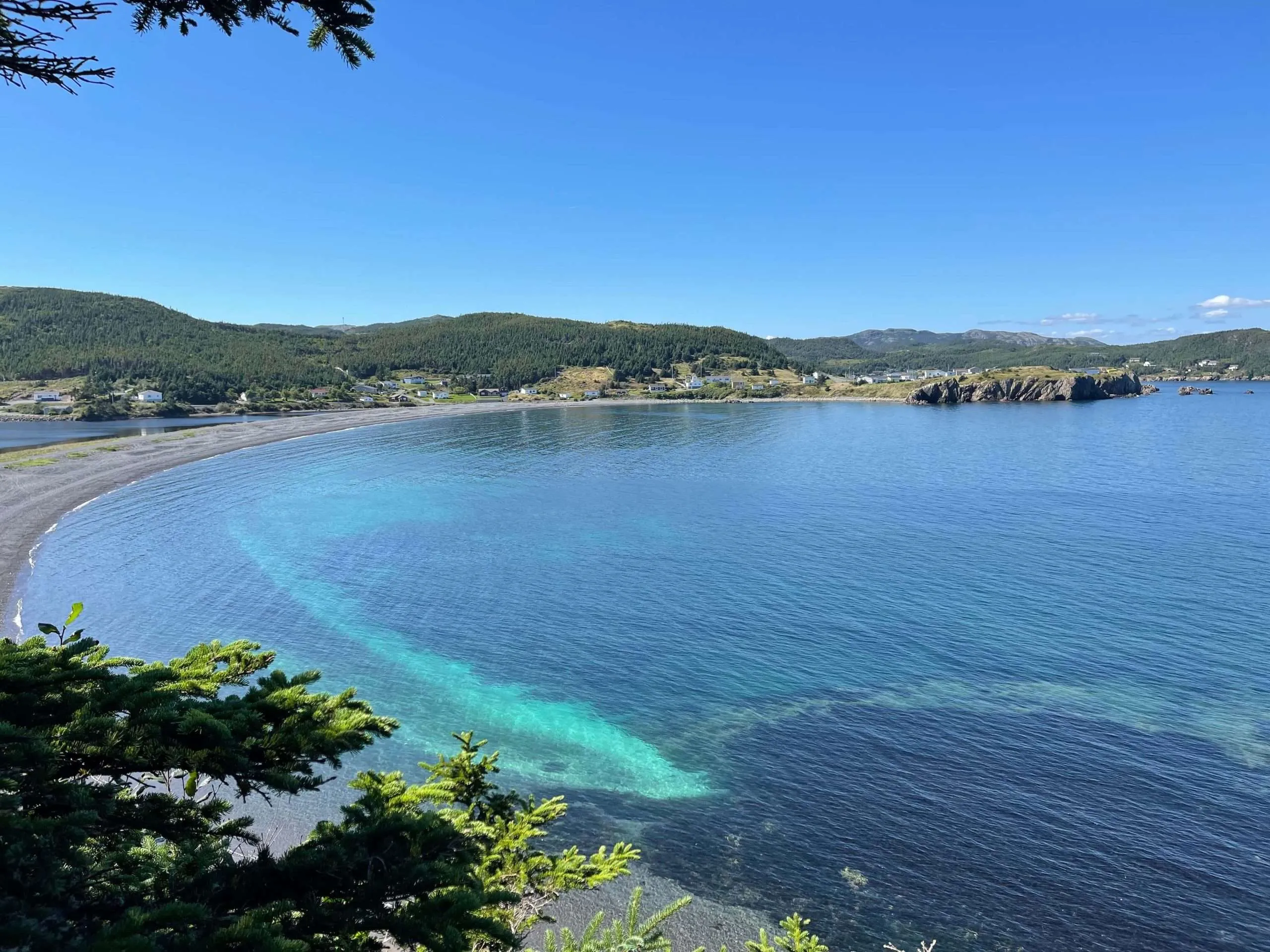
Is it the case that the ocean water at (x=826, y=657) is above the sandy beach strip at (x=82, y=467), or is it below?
below

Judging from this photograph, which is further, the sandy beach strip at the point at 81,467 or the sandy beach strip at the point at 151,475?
the sandy beach strip at the point at 81,467

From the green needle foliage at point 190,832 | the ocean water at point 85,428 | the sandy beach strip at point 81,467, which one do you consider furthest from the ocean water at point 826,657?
the ocean water at point 85,428

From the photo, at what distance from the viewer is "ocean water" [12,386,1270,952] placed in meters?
17.4

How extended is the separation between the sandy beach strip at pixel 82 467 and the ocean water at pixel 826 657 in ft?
7.74

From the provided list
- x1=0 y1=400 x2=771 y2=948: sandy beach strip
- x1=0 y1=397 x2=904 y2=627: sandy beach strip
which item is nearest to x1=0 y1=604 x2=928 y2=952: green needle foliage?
x1=0 y1=400 x2=771 y2=948: sandy beach strip

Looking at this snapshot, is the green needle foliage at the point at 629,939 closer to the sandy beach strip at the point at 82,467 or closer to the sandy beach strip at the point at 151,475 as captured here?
the sandy beach strip at the point at 151,475

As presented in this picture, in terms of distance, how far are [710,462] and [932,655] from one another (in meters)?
61.9

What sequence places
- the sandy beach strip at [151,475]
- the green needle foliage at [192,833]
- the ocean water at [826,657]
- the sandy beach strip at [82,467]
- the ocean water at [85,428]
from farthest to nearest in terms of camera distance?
the ocean water at [85,428]
the sandy beach strip at [82,467]
the ocean water at [826,657]
the sandy beach strip at [151,475]
the green needle foliage at [192,833]

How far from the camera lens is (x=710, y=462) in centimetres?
9125

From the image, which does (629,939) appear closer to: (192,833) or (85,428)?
(192,833)

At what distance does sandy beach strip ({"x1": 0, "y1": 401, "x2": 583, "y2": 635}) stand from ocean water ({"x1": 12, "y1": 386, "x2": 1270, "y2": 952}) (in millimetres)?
2360

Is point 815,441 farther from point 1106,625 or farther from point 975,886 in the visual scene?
point 975,886

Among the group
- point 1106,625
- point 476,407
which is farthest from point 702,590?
point 476,407

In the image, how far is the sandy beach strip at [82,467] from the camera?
49.0 m
